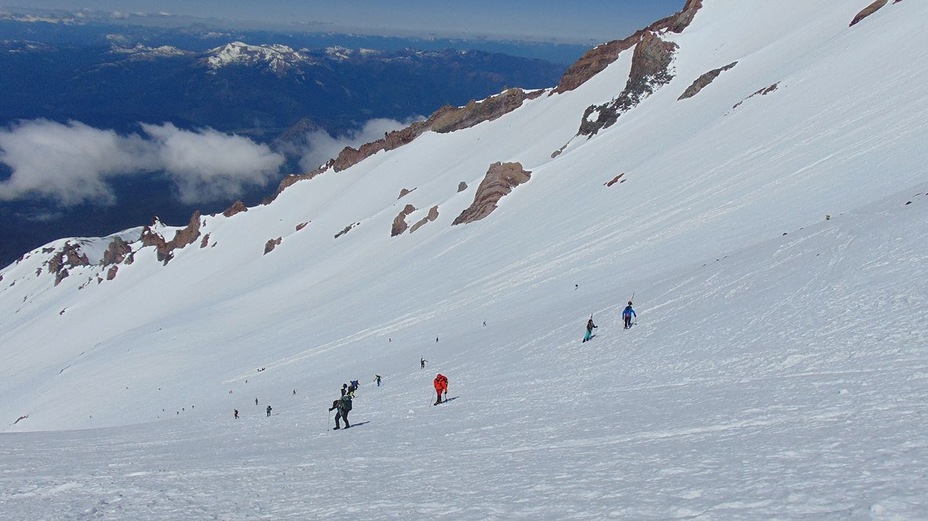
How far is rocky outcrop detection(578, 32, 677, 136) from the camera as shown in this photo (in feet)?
258

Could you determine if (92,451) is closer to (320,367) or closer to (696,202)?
(320,367)

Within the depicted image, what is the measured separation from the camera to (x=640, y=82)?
82.8m

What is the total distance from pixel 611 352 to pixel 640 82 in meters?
71.3

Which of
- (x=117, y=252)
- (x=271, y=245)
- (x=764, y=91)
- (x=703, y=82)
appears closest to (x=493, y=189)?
(x=703, y=82)

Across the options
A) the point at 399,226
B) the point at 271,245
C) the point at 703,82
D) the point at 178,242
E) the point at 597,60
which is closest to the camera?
the point at 703,82

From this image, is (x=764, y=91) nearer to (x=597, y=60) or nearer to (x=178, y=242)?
(x=597, y=60)

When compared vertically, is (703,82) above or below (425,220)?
above

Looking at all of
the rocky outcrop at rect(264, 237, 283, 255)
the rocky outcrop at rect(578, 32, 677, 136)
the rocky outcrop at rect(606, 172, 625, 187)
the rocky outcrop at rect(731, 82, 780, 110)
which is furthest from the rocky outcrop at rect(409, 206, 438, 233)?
the rocky outcrop at rect(264, 237, 283, 255)

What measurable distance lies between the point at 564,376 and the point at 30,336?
137 metres

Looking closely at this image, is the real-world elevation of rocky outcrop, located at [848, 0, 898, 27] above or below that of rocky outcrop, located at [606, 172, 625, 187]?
above

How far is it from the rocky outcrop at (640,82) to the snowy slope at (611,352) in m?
5.01

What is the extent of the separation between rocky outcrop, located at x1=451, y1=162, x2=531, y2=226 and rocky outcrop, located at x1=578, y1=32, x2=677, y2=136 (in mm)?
16168

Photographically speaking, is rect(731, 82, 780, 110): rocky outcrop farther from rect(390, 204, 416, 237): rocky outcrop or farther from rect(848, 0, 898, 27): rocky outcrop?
rect(390, 204, 416, 237): rocky outcrop

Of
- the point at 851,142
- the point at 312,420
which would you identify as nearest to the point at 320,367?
the point at 312,420
